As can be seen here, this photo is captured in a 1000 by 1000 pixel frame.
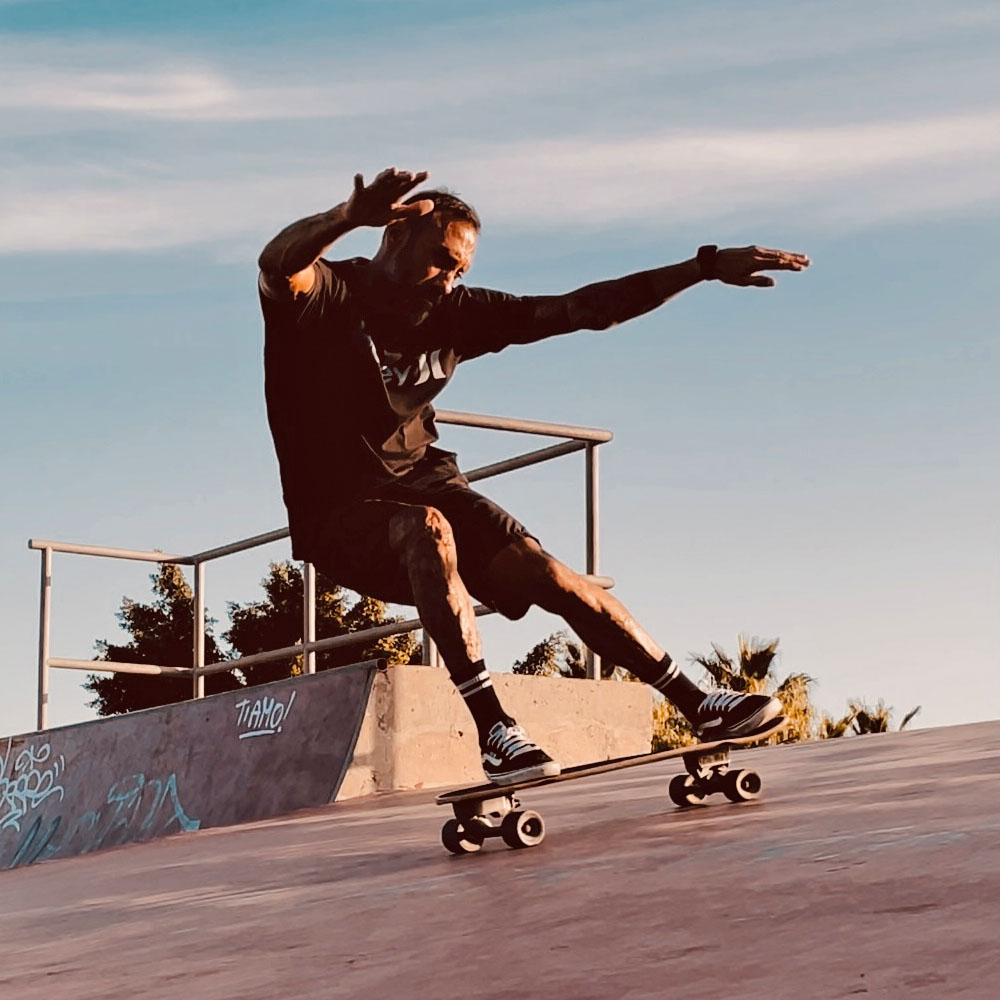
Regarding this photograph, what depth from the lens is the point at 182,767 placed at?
26.6 ft

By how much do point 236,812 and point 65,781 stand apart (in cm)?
208

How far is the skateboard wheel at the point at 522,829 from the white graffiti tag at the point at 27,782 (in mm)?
5554

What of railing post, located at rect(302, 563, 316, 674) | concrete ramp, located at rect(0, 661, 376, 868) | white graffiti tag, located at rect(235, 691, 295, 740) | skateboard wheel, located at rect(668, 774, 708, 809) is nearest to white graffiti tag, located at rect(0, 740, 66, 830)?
concrete ramp, located at rect(0, 661, 376, 868)

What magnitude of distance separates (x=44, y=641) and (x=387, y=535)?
6.05 m

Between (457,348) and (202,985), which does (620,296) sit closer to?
(457,348)

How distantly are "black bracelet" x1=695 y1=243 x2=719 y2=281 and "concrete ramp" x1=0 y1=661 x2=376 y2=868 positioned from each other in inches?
124

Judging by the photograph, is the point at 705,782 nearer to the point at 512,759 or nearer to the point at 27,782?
the point at 512,759

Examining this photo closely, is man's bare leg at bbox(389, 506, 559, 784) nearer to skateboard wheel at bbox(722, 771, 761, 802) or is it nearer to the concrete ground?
the concrete ground

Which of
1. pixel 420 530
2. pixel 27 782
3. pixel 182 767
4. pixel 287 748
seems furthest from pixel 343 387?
pixel 27 782

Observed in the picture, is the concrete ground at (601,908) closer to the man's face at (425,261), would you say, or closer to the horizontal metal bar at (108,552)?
the man's face at (425,261)

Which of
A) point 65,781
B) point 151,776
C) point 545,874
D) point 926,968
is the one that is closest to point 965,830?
point 545,874

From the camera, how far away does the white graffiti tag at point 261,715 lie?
25.0ft

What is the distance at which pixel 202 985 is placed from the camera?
116 inches

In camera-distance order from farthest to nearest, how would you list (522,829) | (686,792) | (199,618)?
(199,618) → (686,792) → (522,829)
